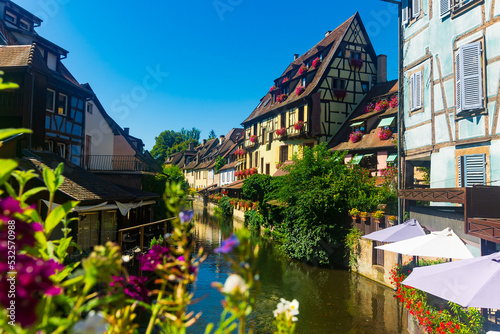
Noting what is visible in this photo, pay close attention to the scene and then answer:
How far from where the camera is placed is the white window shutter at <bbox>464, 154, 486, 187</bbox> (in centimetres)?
947

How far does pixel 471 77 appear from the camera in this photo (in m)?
9.61

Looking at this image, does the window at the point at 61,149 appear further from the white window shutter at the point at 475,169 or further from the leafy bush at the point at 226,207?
the leafy bush at the point at 226,207

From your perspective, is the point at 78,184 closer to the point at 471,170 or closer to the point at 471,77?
the point at 471,170

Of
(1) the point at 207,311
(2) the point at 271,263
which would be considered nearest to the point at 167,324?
(1) the point at 207,311

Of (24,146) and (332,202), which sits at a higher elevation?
(24,146)

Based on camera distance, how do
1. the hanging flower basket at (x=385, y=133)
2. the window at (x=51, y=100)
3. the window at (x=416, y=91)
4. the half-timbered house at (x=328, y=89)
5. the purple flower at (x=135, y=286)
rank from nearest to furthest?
the purple flower at (x=135, y=286) < the window at (x=416, y=91) < the window at (x=51, y=100) < the hanging flower basket at (x=385, y=133) < the half-timbered house at (x=328, y=89)

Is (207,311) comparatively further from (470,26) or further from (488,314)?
(470,26)

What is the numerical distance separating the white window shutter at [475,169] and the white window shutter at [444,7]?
4.71 meters

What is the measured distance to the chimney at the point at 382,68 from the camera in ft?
81.1

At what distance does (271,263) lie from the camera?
16.7m

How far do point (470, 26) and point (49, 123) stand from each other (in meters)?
17.8

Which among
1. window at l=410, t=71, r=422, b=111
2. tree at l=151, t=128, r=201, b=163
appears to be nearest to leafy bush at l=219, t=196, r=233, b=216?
window at l=410, t=71, r=422, b=111

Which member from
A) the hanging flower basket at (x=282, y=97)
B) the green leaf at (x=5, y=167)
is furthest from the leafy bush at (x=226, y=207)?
the green leaf at (x=5, y=167)

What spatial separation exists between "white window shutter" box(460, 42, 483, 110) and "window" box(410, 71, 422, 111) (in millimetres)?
2326
